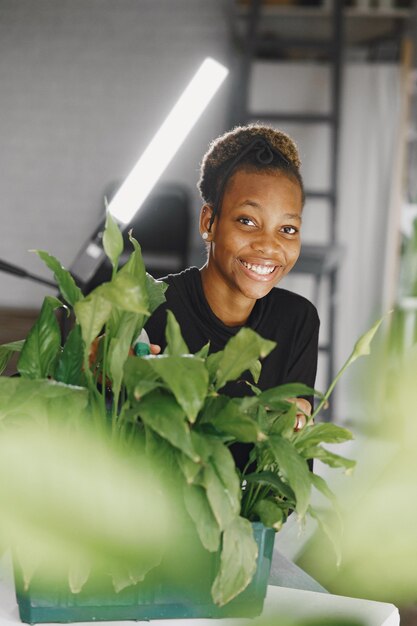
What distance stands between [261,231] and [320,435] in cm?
67

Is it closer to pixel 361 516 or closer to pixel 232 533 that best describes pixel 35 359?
pixel 232 533

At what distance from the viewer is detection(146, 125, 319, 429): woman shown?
1.53m

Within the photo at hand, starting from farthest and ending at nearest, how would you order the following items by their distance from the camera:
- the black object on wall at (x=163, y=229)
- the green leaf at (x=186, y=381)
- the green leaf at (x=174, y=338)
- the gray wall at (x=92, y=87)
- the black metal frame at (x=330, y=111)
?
1. the gray wall at (x=92, y=87)
2. the black object on wall at (x=163, y=229)
3. the black metal frame at (x=330, y=111)
4. the green leaf at (x=174, y=338)
5. the green leaf at (x=186, y=381)

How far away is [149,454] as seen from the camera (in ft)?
2.69

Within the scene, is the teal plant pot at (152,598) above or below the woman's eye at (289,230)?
below

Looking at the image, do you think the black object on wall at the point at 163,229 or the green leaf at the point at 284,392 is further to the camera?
the black object on wall at the point at 163,229

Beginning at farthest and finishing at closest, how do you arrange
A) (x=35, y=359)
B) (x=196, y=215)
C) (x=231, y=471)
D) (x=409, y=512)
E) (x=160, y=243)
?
(x=196, y=215) → (x=160, y=243) → (x=35, y=359) → (x=231, y=471) → (x=409, y=512)

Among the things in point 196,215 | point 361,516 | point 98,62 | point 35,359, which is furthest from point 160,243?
point 361,516

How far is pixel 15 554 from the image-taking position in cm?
81

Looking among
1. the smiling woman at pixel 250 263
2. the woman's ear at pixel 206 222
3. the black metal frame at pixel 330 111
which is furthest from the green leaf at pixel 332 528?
the black metal frame at pixel 330 111

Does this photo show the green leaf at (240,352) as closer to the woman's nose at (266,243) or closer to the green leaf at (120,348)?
the green leaf at (120,348)

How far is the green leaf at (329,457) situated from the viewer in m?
0.87

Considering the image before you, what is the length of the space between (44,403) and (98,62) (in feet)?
14.2

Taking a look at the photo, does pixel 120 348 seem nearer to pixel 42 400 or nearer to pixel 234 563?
pixel 42 400
